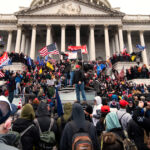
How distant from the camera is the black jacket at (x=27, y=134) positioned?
349 cm

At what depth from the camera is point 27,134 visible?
3.53 m

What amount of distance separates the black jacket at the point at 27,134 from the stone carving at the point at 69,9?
34840 millimetres

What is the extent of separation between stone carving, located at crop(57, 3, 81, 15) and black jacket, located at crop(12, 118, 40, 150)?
114 ft

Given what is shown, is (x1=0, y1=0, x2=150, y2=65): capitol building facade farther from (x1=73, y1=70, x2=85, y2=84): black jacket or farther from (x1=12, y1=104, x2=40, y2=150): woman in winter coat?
(x1=12, y1=104, x2=40, y2=150): woman in winter coat

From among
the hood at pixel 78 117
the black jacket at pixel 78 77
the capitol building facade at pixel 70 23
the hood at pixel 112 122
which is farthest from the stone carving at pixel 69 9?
the hood at pixel 78 117

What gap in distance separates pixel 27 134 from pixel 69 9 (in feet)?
118

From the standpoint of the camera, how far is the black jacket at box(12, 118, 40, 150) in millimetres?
3492

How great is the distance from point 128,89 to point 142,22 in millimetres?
29188

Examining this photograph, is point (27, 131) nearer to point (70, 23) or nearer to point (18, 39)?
point (18, 39)

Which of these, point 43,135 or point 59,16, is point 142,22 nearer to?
point 59,16

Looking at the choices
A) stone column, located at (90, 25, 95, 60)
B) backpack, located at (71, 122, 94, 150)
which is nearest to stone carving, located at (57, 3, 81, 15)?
stone column, located at (90, 25, 95, 60)

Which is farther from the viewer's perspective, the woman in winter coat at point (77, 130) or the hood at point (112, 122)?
the hood at point (112, 122)

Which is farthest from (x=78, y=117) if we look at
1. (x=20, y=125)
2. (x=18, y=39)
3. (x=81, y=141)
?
(x=18, y=39)

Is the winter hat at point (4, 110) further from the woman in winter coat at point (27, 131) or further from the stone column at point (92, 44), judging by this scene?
the stone column at point (92, 44)
